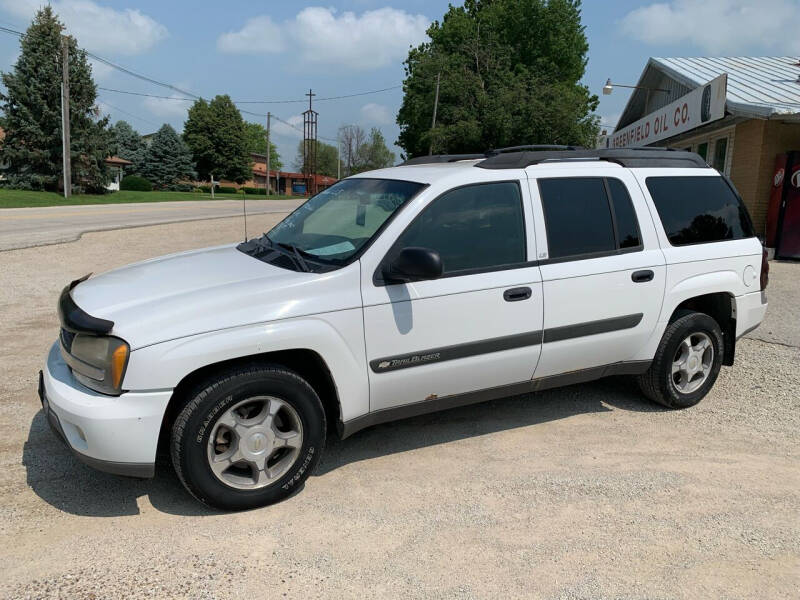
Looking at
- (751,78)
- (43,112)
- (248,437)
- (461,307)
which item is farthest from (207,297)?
(43,112)

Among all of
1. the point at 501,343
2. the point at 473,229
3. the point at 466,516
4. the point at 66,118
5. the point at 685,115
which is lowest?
the point at 466,516

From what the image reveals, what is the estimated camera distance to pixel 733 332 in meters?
4.83

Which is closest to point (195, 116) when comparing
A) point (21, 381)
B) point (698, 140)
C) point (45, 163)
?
point (45, 163)

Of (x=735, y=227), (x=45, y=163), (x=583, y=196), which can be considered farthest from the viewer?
(x=45, y=163)

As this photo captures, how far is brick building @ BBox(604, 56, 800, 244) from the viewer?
13336 mm

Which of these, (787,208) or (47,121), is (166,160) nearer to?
(47,121)

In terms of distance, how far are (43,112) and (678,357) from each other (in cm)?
4214

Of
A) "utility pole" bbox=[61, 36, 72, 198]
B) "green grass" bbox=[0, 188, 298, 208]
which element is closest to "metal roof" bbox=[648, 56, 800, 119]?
"green grass" bbox=[0, 188, 298, 208]

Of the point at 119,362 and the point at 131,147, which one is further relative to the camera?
the point at 131,147

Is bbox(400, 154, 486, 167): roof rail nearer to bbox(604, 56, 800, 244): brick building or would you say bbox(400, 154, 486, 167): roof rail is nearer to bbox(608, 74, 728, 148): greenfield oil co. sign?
bbox(608, 74, 728, 148): greenfield oil co. sign

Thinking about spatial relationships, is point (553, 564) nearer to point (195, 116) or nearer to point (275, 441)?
point (275, 441)

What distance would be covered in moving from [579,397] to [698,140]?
53.5ft

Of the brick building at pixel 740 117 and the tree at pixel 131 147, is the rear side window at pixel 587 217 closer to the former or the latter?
the brick building at pixel 740 117

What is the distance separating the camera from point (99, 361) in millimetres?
2967
